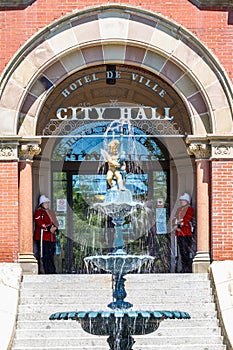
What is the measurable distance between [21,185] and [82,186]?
4.65m

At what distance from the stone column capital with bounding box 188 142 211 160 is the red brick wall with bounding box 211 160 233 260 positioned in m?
0.28

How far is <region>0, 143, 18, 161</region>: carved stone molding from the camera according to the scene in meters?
15.5

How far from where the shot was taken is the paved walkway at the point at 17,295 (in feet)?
43.3

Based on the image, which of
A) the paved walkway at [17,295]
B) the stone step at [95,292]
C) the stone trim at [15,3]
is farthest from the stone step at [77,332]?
the stone trim at [15,3]

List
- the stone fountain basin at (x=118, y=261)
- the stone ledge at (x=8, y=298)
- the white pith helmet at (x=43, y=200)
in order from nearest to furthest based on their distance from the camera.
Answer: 1. the stone fountain basin at (x=118, y=261)
2. the stone ledge at (x=8, y=298)
3. the white pith helmet at (x=43, y=200)

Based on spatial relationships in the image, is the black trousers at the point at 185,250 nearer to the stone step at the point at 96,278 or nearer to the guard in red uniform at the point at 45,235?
the guard in red uniform at the point at 45,235

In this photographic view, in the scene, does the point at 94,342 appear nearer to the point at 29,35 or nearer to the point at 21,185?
the point at 21,185

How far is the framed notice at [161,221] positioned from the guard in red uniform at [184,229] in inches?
49.3

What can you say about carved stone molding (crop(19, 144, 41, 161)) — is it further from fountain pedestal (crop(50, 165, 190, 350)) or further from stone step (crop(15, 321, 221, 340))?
fountain pedestal (crop(50, 165, 190, 350))

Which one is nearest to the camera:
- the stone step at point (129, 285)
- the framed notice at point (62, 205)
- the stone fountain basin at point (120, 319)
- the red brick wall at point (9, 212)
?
the stone fountain basin at point (120, 319)

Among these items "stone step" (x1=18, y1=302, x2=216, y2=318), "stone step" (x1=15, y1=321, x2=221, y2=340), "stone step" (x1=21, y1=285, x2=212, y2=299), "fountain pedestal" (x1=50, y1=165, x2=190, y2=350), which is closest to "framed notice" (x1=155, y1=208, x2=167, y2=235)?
"stone step" (x1=21, y1=285, x2=212, y2=299)

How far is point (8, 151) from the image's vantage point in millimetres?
15469

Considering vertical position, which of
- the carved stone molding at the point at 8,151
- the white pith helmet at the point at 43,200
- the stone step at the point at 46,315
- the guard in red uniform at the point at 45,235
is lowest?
the stone step at the point at 46,315

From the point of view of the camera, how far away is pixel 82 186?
798 inches
